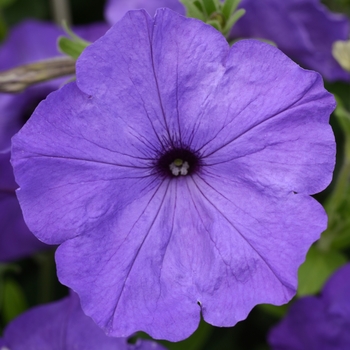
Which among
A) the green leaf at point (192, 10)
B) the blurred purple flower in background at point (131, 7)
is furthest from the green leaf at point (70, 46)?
the blurred purple flower in background at point (131, 7)

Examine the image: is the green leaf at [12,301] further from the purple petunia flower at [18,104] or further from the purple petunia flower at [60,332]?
the purple petunia flower at [60,332]

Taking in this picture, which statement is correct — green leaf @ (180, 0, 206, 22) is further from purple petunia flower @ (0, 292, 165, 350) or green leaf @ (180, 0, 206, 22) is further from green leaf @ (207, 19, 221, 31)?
purple petunia flower @ (0, 292, 165, 350)

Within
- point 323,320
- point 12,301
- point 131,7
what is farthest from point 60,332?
point 131,7

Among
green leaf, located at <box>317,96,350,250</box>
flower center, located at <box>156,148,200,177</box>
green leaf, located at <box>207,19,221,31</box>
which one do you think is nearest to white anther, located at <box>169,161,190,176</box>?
flower center, located at <box>156,148,200,177</box>

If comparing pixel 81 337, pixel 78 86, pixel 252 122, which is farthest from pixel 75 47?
pixel 81 337

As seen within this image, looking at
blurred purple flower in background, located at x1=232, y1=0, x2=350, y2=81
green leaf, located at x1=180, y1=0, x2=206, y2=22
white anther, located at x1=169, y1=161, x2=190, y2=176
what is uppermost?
green leaf, located at x1=180, y1=0, x2=206, y2=22

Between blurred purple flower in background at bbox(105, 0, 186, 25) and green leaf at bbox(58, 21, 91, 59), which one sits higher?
green leaf at bbox(58, 21, 91, 59)

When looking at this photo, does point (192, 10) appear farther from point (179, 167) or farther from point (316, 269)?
point (316, 269)
